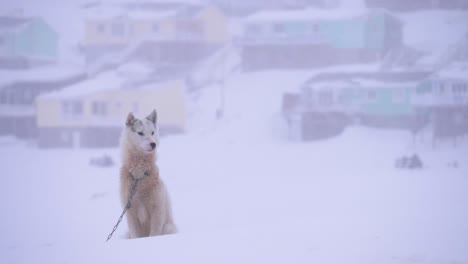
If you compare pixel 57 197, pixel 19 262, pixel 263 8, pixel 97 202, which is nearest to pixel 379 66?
pixel 263 8

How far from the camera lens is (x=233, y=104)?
8.45m

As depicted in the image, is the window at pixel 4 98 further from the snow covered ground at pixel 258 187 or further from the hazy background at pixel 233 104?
the snow covered ground at pixel 258 187

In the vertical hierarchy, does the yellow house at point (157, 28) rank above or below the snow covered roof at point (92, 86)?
above

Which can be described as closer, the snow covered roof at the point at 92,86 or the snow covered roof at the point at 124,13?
the snow covered roof at the point at 124,13

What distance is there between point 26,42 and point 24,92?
0.92 metres

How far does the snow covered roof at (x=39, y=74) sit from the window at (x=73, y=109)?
540 millimetres

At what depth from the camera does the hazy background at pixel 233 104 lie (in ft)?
22.6

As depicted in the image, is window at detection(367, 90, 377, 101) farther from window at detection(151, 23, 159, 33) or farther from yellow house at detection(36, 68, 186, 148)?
window at detection(151, 23, 159, 33)

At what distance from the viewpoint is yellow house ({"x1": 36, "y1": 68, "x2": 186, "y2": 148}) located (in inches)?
337

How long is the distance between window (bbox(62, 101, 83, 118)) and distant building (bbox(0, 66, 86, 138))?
376mm

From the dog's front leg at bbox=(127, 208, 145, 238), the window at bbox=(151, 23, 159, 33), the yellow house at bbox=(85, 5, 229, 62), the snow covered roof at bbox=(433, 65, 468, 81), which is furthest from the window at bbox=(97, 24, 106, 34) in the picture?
the dog's front leg at bbox=(127, 208, 145, 238)

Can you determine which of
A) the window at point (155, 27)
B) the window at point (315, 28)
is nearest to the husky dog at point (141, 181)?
the window at point (315, 28)

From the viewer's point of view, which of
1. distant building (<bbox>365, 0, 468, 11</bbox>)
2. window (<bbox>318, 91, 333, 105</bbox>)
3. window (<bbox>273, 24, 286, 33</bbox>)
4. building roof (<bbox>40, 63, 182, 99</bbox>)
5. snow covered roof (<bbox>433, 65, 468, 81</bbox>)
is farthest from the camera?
window (<bbox>273, 24, 286, 33</bbox>)

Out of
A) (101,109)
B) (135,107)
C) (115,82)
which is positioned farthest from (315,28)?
(101,109)
